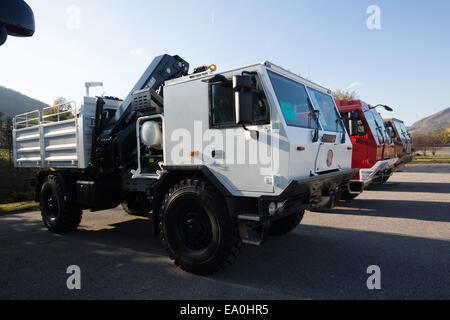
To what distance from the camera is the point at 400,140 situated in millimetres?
11906

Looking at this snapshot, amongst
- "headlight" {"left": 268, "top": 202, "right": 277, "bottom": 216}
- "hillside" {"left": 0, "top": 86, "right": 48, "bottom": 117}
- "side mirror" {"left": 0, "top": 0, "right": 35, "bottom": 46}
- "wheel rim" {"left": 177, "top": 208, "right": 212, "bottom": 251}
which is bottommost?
"wheel rim" {"left": 177, "top": 208, "right": 212, "bottom": 251}

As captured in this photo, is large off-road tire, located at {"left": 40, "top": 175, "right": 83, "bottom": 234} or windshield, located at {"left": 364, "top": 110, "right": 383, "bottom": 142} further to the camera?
windshield, located at {"left": 364, "top": 110, "right": 383, "bottom": 142}

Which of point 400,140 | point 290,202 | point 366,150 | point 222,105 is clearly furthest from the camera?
point 400,140

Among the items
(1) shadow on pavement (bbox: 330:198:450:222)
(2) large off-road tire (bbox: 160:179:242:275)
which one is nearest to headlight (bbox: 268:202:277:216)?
(2) large off-road tire (bbox: 160:179:242:275)

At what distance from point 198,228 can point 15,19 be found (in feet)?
9.28

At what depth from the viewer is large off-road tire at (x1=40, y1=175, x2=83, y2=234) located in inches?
A: 220

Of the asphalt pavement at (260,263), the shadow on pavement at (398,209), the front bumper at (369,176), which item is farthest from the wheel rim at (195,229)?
the front bumper at (369,176)

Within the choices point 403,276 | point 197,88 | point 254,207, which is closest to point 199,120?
point 197,88

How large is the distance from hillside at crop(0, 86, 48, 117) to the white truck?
381 feet

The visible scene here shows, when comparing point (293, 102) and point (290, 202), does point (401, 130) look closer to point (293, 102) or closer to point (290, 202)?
point (293, 102)

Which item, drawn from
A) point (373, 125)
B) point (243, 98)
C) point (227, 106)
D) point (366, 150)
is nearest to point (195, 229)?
point (227, 106)

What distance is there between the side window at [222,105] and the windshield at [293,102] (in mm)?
546

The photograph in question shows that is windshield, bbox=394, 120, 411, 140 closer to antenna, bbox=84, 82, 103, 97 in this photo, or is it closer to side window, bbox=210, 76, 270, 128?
side window, bbox=210, 76, 270, 128

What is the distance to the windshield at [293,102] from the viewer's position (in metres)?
3.47
